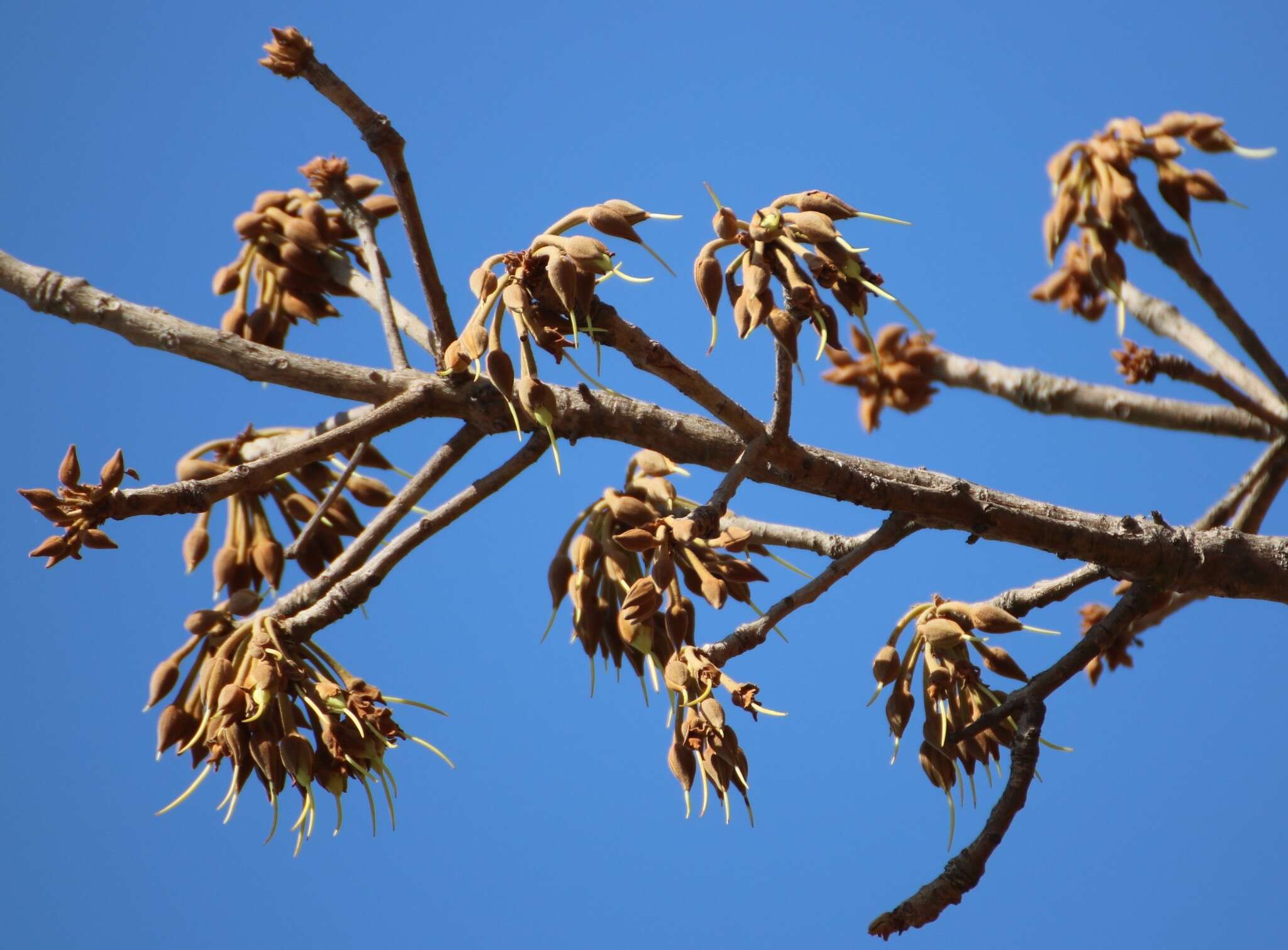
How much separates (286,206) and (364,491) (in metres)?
0.84

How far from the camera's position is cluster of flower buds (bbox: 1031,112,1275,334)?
144 inches

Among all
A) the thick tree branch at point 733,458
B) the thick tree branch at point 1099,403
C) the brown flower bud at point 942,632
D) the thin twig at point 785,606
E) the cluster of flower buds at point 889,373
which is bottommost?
the thin twig at point 785,606

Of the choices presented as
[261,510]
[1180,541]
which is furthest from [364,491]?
[1180,541]

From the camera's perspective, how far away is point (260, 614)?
260 cm

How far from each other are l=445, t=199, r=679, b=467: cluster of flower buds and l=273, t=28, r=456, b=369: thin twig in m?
0.61

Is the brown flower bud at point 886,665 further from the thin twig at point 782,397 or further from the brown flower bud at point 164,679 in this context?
the brown flower bud at point 164,679

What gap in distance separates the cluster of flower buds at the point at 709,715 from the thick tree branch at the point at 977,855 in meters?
0.34

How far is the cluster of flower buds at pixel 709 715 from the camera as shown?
2.10 metres

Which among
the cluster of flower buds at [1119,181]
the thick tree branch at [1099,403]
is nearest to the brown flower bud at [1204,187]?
the cluster of flower buds at [1119,181]

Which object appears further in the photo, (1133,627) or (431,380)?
(1133,627)

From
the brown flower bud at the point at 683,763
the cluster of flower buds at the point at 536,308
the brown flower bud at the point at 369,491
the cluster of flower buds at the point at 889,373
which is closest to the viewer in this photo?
the cluster of flower buds at the point at 536,308

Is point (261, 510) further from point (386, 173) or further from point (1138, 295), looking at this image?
point (1138, 295)

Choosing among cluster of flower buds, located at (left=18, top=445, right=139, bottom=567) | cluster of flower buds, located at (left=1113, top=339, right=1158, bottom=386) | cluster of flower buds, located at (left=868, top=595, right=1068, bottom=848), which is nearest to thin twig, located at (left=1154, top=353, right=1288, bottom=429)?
cluster of flower buds, located at (left=1113, top=339, right=1158, bottom=386)

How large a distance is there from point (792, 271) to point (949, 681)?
3.05 ft
